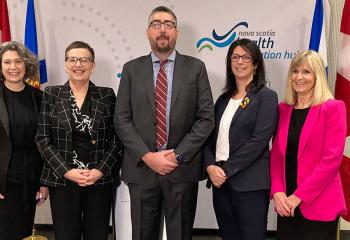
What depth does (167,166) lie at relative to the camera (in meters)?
2.19

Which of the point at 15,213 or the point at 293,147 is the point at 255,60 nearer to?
the point at 293,147

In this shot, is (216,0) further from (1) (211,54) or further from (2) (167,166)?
(2) (167,166)

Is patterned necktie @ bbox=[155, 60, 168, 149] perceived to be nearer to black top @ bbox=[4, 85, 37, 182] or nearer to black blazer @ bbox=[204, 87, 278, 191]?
black blazer @ bbox=[204, 87, 278, 191]

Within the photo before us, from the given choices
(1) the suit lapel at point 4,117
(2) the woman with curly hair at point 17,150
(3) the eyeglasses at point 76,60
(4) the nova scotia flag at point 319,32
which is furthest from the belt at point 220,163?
(4) the nova scotia flag at point 319,32

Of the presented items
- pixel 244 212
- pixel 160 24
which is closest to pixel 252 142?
pixel 244 212

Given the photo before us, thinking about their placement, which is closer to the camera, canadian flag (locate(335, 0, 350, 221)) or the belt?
the belt

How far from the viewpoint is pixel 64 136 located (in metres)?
2.24

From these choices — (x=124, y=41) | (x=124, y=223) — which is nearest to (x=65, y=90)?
(x=124, y=223)

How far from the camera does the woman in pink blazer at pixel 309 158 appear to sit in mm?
2020

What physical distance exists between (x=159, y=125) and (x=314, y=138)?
0.93 m

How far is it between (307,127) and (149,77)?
101 cm

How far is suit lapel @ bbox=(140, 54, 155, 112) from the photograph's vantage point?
2275mm

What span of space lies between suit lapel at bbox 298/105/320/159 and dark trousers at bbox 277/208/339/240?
1.22 feet

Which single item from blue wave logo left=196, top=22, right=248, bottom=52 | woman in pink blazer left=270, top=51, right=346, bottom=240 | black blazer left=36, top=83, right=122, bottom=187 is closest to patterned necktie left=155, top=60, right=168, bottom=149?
black blazer left=36, top=83, right=122, bottom=187
